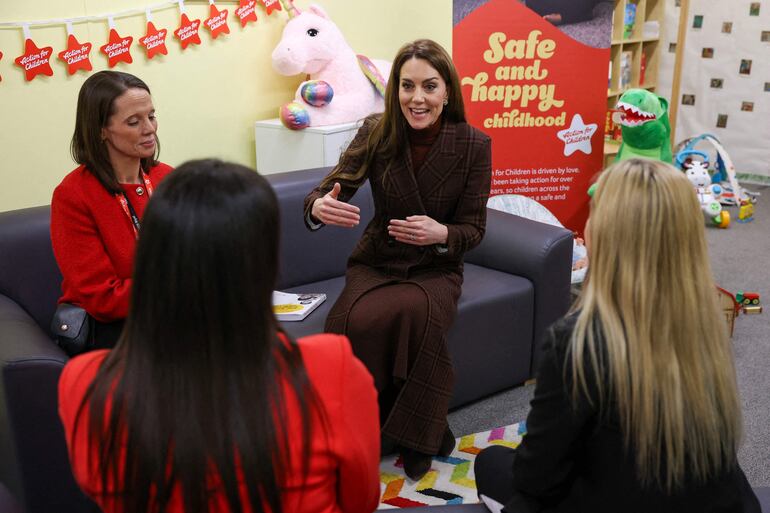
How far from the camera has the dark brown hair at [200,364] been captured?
96cm

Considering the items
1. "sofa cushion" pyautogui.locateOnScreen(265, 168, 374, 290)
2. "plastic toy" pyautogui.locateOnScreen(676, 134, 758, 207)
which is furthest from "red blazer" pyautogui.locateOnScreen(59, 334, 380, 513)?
"plastic toy" pyautogui.locateOnScreen(676, 134, 758, 207)

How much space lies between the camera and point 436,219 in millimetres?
2578

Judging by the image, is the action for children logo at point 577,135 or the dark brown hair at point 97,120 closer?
the dark brown hair at point 97,120

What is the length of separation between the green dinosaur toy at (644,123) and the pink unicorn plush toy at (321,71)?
4.21 ft

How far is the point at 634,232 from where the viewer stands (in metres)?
1.20

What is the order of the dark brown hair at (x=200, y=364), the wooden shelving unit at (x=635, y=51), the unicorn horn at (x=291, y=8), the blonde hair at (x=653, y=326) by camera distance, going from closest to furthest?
the dark brown hair at (x=200, y=364) < the blonde hair at (x=653, y=326) < the unicorn horn at (x=291, y=8) < the wooden shelving unit at (x=635, y=51)

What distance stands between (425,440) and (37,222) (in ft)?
4.47

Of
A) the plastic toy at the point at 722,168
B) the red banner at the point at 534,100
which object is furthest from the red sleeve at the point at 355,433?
the plastic toy at the point at 722,168

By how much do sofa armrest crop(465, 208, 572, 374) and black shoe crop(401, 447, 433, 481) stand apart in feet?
2.44

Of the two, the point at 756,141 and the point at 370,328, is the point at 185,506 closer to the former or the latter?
the point at 370,328

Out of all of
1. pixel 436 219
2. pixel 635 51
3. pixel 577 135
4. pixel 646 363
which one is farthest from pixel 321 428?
pixel 635 51

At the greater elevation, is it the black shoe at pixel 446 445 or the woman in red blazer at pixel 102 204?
the woman in red blazer at pixel 102 204

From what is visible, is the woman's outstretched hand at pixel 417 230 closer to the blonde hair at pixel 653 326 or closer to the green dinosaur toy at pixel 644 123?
the blonde hair at pixel 653 326

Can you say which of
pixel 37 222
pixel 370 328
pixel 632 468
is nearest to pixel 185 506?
pixel 632 468
